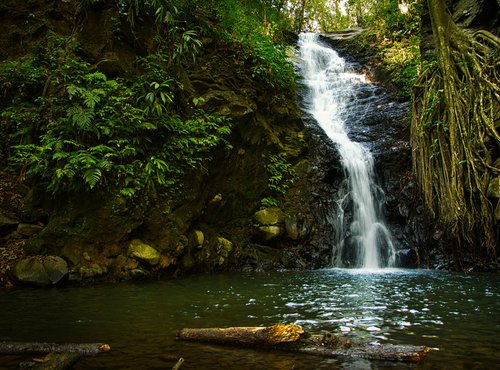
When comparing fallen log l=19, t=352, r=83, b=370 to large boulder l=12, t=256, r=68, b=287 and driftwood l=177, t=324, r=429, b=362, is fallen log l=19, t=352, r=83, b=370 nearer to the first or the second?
driftwood l=177, t=324, r=429, b=362

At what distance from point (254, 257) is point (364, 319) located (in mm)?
4711

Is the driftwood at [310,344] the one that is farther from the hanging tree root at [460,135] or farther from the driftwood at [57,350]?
the hanging tree root at [460,135]

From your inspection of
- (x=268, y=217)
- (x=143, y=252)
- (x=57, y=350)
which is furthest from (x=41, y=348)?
(x=268, y=217)

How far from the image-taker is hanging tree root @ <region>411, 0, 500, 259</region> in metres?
7.21

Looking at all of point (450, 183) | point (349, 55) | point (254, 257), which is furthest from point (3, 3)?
point (349, 55)

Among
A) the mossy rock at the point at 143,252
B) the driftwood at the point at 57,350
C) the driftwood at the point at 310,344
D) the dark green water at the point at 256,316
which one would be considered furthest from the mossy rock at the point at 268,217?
the driftwood at the point at 57,350

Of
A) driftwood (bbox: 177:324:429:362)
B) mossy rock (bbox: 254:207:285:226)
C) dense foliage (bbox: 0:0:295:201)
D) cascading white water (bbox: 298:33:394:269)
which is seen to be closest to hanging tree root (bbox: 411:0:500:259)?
cascading white water (bbox: 298:33:394:269)

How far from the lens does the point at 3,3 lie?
804 cm

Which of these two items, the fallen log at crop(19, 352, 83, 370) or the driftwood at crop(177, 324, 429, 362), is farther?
the driftwood at crop(177, 324, 429, 362)

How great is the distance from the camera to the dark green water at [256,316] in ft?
8.63

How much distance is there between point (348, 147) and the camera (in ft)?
36.1

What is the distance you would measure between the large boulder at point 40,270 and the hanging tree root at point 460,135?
697 cm

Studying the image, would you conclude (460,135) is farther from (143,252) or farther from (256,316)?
(143,252)

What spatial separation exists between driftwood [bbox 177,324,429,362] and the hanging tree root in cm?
540
